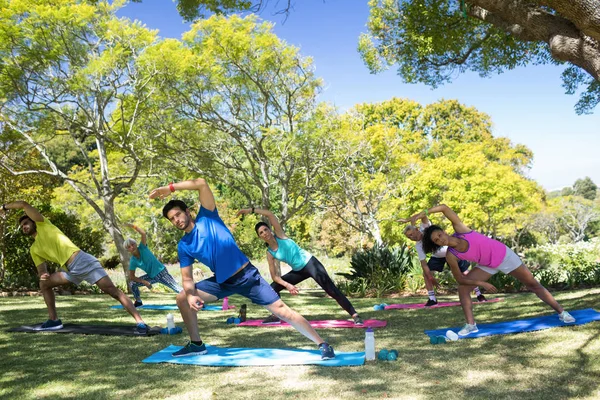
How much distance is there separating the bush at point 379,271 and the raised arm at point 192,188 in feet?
26.8

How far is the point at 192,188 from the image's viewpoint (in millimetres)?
4883

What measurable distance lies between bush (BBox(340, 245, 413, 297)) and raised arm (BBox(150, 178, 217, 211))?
8.17 meters

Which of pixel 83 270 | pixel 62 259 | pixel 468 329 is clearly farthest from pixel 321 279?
pixel 62 259

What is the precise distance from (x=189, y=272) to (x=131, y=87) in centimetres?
1213

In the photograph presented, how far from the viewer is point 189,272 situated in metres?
5.38

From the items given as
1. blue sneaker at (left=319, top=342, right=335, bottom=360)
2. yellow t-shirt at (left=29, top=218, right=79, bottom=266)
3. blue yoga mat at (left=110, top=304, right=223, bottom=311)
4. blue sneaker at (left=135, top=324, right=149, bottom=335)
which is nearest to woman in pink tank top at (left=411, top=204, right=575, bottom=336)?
blue sneaker at (left=319, top=342, right=335, bottom=360)

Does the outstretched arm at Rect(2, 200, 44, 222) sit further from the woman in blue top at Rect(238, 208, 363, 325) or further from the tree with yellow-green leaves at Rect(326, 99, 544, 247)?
the tree with yellow-green leaves at Rect(326, 99, 544, 247)

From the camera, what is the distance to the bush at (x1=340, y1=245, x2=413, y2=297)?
505 inches

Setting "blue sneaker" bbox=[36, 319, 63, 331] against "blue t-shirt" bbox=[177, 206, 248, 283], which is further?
"blue sneaker" bbox=[36, 319, 63, 331]

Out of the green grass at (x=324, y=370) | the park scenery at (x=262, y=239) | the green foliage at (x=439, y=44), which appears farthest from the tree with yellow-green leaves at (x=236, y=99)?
the green grass at (x=324, y=370)

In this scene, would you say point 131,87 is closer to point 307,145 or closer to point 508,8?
point 307,145

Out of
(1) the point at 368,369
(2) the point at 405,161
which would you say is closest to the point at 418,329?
(1) the point at 368,369

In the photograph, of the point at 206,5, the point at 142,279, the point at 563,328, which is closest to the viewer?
the point at 563,328

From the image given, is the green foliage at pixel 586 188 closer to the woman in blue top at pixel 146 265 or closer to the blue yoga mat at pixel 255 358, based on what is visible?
the woman in blue top at pixel 146 265
